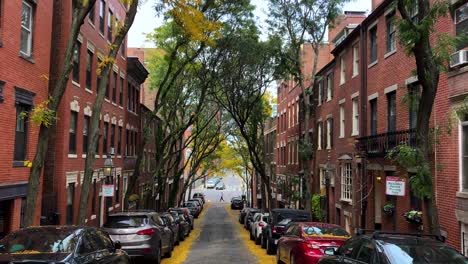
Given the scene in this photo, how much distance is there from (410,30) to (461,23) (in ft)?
17.8

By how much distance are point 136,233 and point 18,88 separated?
18.1 feet

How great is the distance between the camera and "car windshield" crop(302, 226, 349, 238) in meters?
13.0

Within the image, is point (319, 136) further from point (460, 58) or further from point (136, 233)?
point (460, 58)

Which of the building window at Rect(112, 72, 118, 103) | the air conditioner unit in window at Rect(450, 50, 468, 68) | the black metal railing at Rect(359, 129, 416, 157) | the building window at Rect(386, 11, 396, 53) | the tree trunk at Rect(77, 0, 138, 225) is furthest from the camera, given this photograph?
the building window at Rect(112, 72, 118, 103)

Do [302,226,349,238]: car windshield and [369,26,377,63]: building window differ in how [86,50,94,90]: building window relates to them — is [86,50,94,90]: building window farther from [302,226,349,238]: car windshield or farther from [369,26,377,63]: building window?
[302,226,349,238]: car windshield

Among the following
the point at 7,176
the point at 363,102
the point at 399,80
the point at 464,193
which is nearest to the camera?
the point at 464,193

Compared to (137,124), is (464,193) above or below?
below

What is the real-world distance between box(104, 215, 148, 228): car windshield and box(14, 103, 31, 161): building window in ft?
11.3

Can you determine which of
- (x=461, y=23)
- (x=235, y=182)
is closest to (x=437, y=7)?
(x=461, y=23)

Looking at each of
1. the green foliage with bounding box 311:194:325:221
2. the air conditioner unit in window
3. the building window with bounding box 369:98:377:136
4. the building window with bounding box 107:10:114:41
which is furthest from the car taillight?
the green foliage with bounding box 311:194:325:221

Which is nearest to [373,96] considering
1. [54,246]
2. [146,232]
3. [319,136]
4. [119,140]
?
[319,136]

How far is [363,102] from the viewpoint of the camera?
22.3 m

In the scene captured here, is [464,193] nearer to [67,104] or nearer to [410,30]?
[410,30]

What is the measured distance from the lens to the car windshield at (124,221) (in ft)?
48.7
